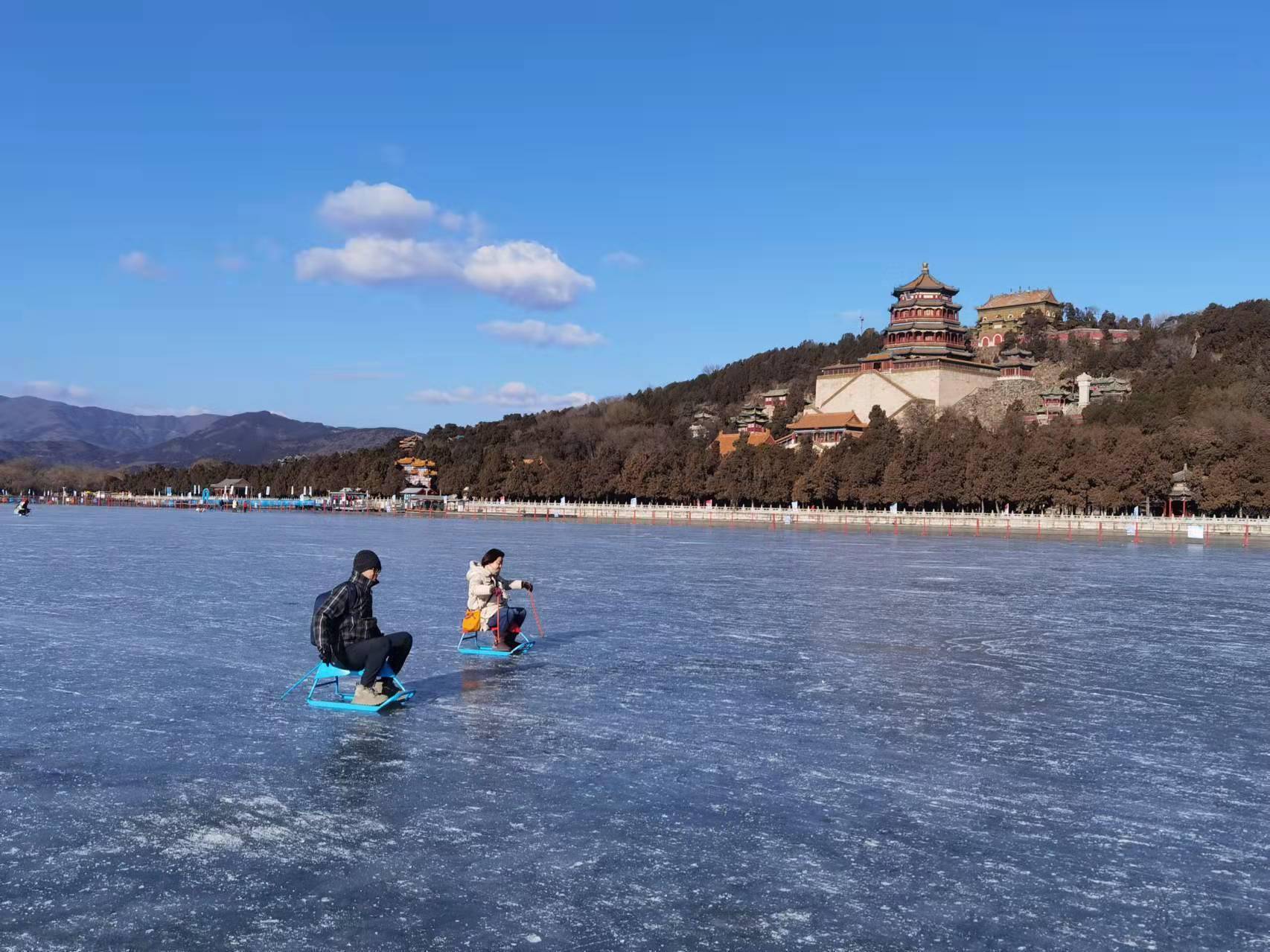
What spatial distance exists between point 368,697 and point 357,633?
0.57 meters

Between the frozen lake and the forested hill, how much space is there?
48.5m

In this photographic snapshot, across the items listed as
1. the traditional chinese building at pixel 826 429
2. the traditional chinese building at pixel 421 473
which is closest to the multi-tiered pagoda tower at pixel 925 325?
the traditional chinese building at pixel 826 429

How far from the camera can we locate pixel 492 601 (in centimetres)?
1170

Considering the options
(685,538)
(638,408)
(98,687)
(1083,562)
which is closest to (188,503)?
(638,408)

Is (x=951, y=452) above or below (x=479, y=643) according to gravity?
above

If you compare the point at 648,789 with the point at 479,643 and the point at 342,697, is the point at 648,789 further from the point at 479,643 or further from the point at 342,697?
the point at 479,643

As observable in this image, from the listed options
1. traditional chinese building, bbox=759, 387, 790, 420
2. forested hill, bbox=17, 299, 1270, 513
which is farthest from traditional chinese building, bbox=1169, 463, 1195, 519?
traditional chinese building, bbox=759, 387, 790, 420

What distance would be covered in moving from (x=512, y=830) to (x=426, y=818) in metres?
0.54

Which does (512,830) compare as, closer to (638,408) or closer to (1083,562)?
(1083,562)

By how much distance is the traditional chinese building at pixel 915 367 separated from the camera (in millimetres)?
91562

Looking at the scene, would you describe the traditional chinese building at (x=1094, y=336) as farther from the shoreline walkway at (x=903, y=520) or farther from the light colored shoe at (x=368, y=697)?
the light colored shoe at (x=368, y=697)

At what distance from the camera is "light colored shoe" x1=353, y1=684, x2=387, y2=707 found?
8812 millimetres

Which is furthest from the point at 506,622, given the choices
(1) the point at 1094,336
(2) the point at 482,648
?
(1) the point at 1094,336

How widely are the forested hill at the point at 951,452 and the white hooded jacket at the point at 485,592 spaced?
53.0 meters
